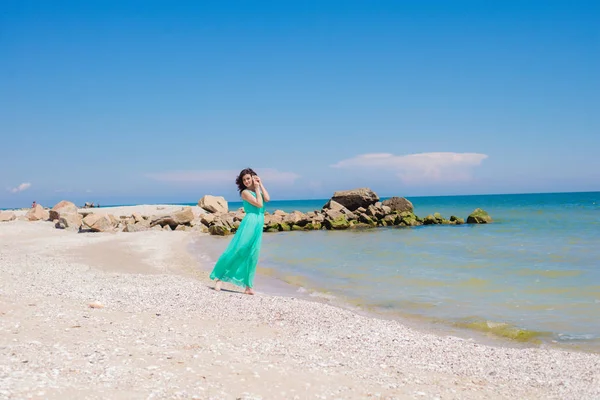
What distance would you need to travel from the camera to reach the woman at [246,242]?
411 inches

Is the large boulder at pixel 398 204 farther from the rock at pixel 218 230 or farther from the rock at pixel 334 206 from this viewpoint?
the rock at pixel 218 230

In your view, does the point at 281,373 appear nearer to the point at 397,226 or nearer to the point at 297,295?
the point at 297,295

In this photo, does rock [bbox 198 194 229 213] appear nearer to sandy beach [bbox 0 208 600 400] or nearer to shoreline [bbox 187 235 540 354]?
shoreline [bbox 187 235 540 354]

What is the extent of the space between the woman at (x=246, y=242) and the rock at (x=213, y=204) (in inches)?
1286

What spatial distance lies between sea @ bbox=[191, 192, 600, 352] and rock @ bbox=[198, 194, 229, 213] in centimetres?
1875

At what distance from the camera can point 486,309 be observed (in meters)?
10.5

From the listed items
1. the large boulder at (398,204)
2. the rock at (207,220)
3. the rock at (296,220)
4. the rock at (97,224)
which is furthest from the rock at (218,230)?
the large boulder at (398,204)

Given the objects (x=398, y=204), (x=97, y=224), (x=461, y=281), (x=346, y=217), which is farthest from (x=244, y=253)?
(x=398, y=204)

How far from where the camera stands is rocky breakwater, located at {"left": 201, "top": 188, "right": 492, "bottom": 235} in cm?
3438

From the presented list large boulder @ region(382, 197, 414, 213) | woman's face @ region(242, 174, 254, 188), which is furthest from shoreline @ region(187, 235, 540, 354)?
large boulder @ region(382, 197, 414, 213)

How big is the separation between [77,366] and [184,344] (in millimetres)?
1464

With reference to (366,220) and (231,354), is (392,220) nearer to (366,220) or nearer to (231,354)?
(366,220)

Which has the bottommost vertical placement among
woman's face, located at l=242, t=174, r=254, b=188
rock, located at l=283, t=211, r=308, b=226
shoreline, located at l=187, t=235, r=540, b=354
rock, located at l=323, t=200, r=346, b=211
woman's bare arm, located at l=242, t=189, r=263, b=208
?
shoreline, located at l=187, t=235, r=540, b=354

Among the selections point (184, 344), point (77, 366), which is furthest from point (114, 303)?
point (77, 366)
